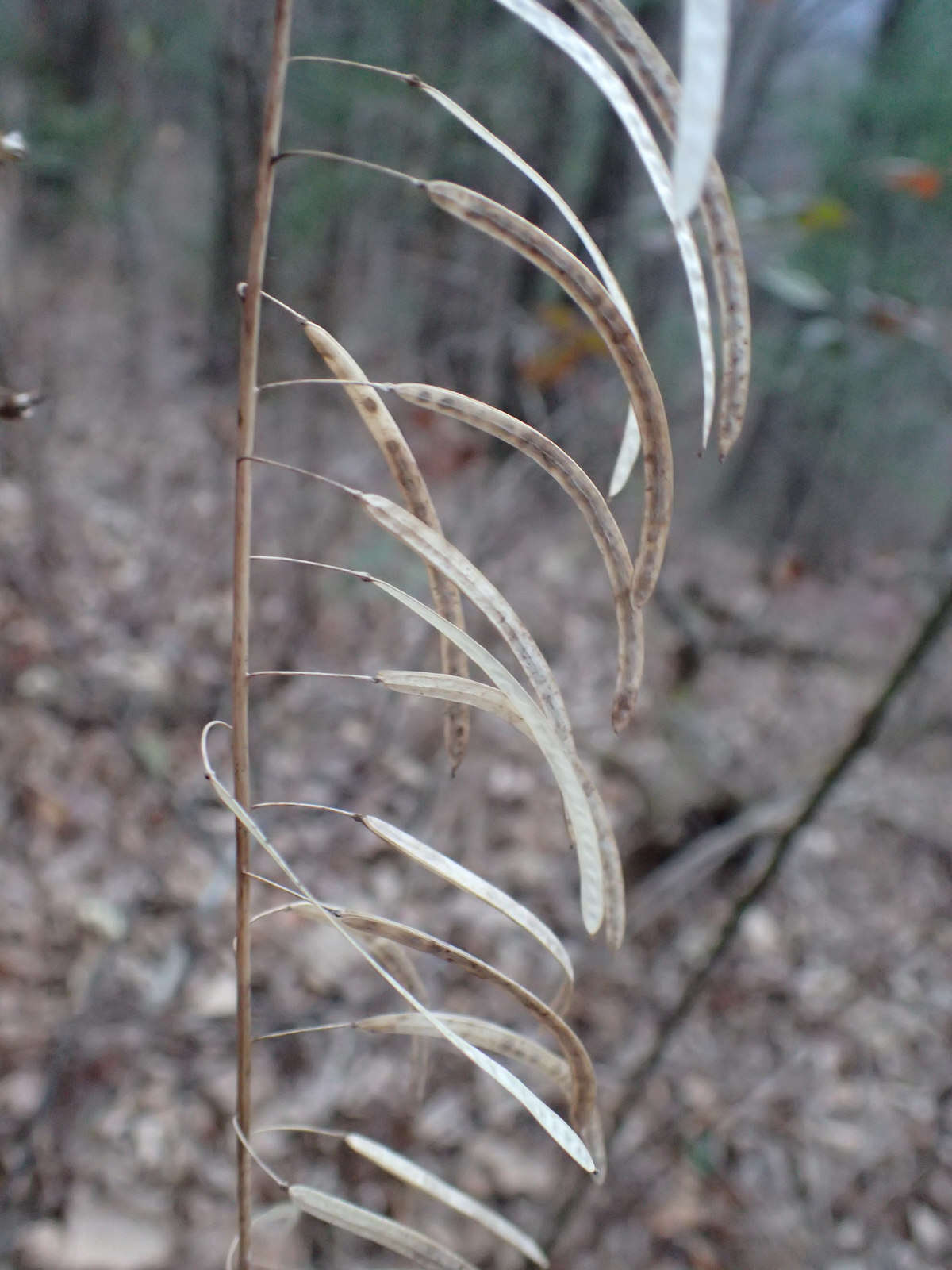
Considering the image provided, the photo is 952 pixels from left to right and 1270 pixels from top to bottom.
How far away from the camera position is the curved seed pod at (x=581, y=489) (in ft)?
1.21

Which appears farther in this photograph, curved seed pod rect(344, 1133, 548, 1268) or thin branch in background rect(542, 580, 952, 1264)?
thin branch in background rect(542, 580, 952, 1264)

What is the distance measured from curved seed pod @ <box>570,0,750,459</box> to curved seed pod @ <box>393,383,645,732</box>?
0.20ft

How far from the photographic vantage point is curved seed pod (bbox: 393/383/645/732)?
0.37 m

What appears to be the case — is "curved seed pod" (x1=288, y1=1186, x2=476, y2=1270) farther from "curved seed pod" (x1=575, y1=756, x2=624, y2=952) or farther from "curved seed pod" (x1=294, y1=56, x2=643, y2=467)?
"curved seed pod" (x1=294, y1=56, x2=643, y2=467)

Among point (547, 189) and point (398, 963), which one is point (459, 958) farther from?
point (547, 189)

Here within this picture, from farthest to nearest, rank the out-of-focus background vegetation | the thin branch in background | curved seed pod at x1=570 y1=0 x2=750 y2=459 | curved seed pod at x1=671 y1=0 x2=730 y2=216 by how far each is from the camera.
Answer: the out-of-focus background vegetation
the thin branch in background
curved seed pod at x1=570 y1=0 x2=750 y2=459
curved seed pod at x1=671 y1=0 x2=730 y2=216

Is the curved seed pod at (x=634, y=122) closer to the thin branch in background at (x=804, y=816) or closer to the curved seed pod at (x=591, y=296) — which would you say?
the curved seed pod at (x=591, y=296)

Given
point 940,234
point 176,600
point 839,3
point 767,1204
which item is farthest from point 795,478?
point 767,1204

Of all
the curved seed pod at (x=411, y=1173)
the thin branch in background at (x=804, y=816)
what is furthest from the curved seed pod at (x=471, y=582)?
the thin branch in background at (x=804, y=816)

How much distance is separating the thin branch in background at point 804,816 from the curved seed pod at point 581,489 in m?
0.49

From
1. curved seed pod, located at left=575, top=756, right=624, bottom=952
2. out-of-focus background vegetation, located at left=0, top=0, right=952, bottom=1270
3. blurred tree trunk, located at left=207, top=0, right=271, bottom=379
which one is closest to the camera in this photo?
curved seed pod, located at left=575, top=756, right=624, bottom=952

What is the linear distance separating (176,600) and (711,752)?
1.65m

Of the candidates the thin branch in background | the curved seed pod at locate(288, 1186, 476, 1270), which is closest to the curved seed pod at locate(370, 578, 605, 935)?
the curved seed pod at locate(288, 1186, 476, 1270)

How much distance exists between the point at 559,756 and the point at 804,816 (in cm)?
59
